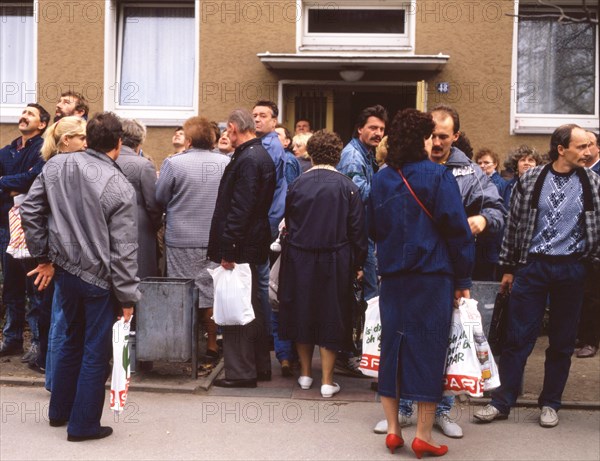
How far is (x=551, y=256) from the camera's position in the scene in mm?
6188

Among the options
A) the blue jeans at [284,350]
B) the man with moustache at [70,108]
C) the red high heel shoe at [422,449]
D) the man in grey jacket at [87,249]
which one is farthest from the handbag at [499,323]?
the man with moustache at [70,108]

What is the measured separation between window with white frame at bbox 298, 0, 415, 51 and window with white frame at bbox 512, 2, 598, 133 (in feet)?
5.45

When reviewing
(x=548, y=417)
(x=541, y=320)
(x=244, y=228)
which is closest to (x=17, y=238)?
(x=244, y=228)

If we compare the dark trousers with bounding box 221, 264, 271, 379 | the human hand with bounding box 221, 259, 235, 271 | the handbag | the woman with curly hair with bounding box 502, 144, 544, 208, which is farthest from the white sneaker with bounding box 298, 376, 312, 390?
the woman with curly hair with bounding box 502, 144, 544, 208

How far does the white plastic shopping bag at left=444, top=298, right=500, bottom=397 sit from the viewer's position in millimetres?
5430

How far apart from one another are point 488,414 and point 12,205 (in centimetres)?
450

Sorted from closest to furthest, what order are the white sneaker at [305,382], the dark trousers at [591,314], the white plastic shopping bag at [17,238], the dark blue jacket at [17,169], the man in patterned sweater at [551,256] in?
the man in patterned sweater at [551,256] < the white sneaker at [305,382] < the white plastic shopping bag at [17,238] < the dark blue jacket at [17,169] < the dark trousers at [591,314]

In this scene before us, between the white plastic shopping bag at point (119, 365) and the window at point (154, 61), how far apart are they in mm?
7422

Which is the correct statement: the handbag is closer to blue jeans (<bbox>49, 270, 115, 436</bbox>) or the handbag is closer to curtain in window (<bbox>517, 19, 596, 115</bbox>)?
blue jeans (<bbox>49, 270, 115, 436</bbox>)

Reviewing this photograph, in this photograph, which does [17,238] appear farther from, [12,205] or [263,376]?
[263,376]

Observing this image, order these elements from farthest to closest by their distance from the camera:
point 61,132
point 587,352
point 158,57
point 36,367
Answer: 1. point 158,57
2. point 587,352
3. point 36,367
4. point 61,132

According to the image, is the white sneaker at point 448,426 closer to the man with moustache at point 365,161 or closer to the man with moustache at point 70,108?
the man with moustache at point 365,161

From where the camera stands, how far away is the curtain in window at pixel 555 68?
12539 mm

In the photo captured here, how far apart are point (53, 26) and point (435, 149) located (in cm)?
838
